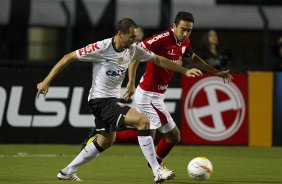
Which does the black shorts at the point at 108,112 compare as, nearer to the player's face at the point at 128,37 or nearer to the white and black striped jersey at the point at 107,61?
the white and black striped jersey at the point at 107,61

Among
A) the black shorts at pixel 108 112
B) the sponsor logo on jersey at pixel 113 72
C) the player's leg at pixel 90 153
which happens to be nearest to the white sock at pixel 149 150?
the black shorts at pixel 108 112

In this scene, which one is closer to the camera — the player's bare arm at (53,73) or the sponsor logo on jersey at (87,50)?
the player's bare arm at (53,73)

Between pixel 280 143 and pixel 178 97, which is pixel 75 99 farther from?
pixel 280 143

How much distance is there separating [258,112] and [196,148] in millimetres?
1401

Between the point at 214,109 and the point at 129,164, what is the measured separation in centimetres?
362

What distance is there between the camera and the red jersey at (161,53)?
11.4 meters

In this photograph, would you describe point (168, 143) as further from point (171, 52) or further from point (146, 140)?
point (146, 140)

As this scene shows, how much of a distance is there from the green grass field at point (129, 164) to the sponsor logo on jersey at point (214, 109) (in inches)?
13.1

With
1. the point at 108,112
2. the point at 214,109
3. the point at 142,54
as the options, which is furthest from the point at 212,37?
the point at 108,112

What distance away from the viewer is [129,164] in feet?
42.2

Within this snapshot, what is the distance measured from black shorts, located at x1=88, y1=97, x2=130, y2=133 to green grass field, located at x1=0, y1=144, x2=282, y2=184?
0.65m

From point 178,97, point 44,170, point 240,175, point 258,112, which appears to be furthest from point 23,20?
point 240,175

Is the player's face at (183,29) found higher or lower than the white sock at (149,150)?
higher

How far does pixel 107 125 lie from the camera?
1021 centimetres
